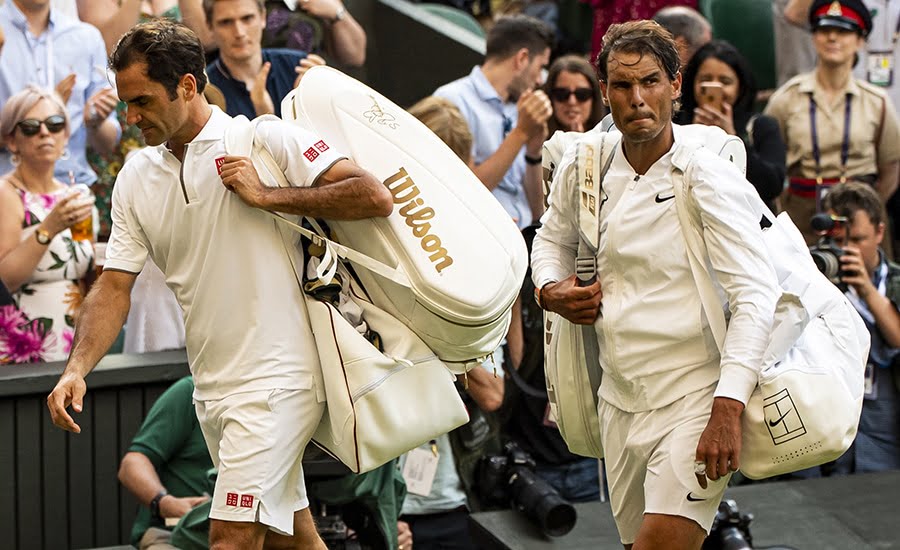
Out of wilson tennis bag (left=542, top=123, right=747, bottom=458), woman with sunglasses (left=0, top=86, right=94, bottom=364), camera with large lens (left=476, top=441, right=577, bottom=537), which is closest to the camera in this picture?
wilson tennis bag (left=542, top=123, right=747, bottom=458)

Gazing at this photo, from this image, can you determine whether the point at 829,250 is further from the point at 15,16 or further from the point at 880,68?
the point at 15,16

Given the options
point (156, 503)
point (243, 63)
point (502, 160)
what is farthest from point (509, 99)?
point (156, 503)

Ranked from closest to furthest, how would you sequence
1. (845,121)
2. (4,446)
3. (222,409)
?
(222,409) < (4,446) < (845,121)

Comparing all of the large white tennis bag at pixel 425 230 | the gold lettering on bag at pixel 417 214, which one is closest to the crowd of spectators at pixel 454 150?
the large white tennis bag at pixel 425 230

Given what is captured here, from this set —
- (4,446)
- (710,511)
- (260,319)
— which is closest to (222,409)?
(260,319)

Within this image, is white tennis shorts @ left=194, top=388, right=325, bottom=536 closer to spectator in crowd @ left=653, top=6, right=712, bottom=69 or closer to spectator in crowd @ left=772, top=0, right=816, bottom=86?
spectator in crowd @ left=653, top=6, right=712, bottom=69

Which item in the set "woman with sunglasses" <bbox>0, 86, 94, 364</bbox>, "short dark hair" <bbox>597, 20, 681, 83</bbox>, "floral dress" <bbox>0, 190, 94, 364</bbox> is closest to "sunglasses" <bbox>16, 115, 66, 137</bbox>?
"woman with sunglasses" <bbox>0, 86, 94, 364</bbox>

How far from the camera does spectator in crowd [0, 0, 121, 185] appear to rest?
694 cm

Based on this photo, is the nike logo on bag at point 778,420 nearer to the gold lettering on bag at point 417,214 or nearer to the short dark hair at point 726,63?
the gold lettering on bag at point 417,214

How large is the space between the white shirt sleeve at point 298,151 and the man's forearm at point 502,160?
253cm

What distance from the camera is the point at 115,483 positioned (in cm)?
635

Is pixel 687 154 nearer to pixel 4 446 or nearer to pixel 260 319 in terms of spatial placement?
pixel 260 319

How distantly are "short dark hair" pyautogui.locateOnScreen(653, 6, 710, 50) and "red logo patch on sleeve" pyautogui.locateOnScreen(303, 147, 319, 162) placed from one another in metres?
3.96

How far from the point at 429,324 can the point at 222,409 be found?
655mm
